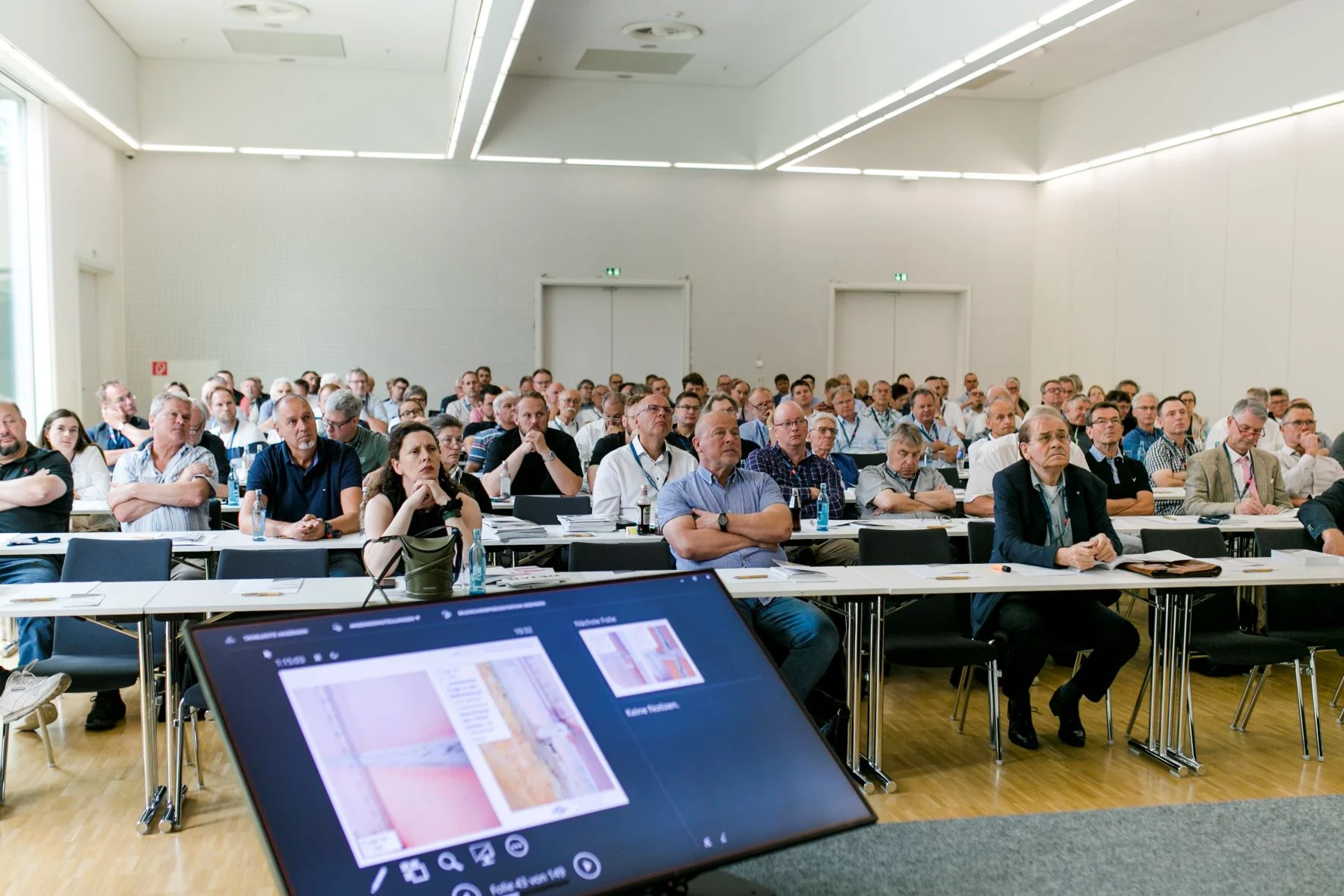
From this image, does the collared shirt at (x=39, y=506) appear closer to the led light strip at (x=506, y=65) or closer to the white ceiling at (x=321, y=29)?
the led light strip at (x=506, y=65)

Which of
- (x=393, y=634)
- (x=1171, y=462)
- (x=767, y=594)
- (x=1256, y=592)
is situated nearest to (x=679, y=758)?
(x=393, y=634)

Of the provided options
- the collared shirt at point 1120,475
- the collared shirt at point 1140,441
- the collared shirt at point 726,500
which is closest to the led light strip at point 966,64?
the collared shirt at point 1120,475

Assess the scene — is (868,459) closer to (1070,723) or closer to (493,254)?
(1070,723)

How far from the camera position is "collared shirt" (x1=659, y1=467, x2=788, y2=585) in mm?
5199

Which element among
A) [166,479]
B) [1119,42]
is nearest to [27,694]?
[166,479]

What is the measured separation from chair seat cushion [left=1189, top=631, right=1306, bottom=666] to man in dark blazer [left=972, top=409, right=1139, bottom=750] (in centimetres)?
29

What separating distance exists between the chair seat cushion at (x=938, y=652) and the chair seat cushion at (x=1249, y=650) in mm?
906

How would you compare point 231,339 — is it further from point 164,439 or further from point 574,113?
point 164,439

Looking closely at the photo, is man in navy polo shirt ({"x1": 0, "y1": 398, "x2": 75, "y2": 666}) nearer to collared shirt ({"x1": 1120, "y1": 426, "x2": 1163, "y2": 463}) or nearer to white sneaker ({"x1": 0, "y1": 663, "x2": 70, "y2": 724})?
white sneaker ({"x1": 0, "y1": 663, "x2": 70, "y2": 724})

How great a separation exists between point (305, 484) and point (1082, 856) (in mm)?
5050

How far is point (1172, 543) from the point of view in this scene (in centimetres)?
568

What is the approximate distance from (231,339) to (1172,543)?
12.7 m

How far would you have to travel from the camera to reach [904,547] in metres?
5.56

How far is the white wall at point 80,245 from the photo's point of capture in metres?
11.9
